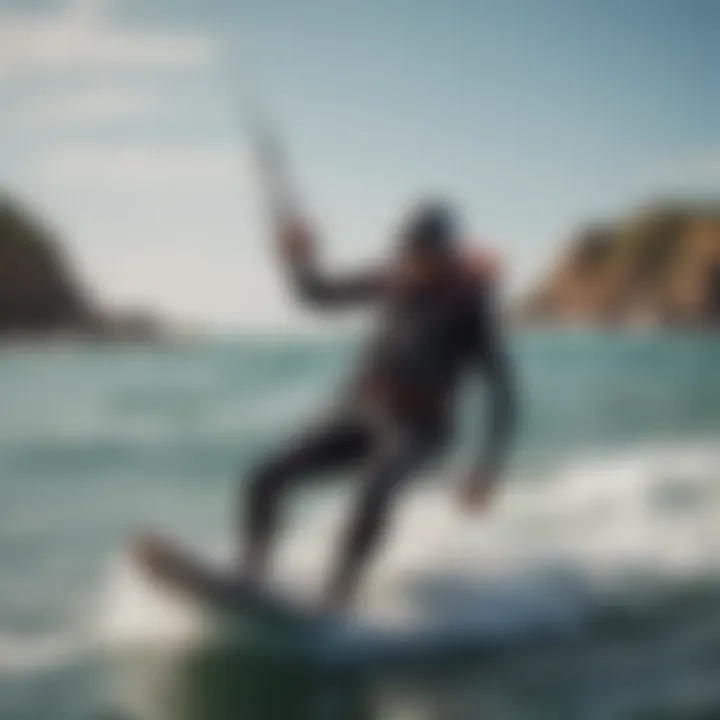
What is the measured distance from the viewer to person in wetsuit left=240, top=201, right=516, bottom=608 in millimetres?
1938

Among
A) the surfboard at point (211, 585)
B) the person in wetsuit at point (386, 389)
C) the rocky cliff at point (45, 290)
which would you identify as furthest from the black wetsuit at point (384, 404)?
the rocky cliff at point (45, 290)

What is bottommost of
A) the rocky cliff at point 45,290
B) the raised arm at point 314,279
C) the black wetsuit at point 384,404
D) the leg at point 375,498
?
the leg at point 375,498

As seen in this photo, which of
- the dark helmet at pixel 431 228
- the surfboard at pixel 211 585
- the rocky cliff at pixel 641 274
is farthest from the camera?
the rocky cliff at pixel 641 274

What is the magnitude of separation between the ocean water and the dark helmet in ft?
0.69

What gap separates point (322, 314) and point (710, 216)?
804mm

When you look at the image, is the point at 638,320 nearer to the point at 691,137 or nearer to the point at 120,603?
the point at 691,137

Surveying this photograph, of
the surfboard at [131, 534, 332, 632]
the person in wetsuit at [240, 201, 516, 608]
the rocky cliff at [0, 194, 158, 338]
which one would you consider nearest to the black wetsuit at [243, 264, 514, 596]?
the person in wetsuit at [240, 201, 516, 608]

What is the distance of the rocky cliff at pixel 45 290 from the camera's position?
1.94 meters

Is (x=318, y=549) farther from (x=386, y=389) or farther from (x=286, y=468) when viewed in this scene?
(x=386, y=389)

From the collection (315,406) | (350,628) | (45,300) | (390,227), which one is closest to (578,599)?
(350,628)

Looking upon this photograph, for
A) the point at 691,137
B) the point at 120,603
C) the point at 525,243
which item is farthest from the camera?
the point at 691,137

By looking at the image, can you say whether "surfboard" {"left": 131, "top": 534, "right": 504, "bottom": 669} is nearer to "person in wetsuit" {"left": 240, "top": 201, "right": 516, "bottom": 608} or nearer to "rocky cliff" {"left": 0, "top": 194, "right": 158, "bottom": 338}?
"person in wetsuit" {"left": 240, "top": 201, "right": 516, "bottom": 608}

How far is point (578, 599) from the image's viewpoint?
6.87 feet

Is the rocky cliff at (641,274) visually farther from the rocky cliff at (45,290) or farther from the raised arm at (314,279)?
the rocky cliff at (45,290)
